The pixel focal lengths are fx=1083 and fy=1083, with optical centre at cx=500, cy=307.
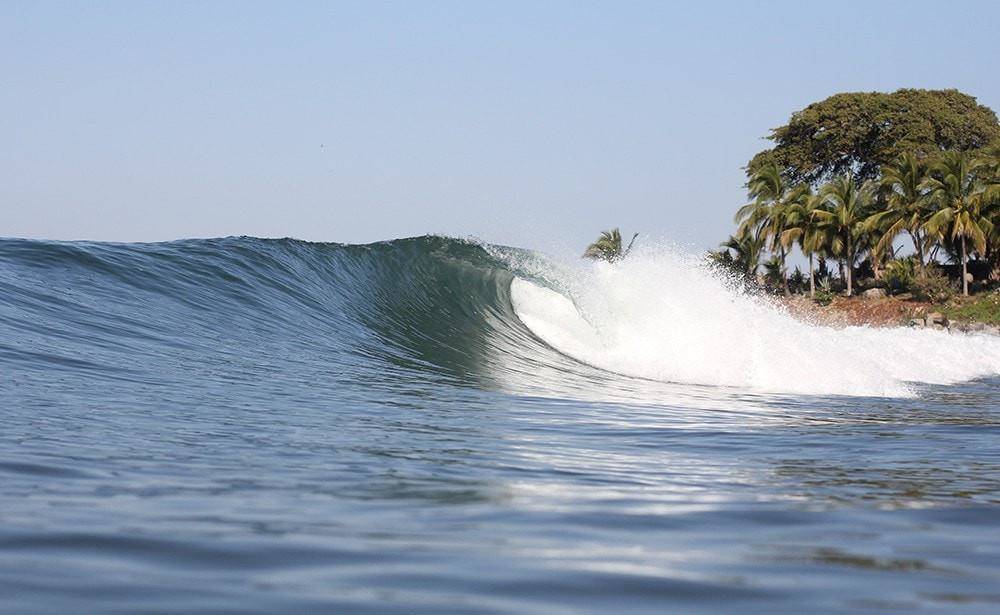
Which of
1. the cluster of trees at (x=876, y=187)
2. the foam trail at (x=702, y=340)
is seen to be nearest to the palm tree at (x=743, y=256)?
the cluster of trees at (x=876, y=187)

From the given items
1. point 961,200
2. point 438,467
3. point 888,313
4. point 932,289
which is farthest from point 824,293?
point 438,467

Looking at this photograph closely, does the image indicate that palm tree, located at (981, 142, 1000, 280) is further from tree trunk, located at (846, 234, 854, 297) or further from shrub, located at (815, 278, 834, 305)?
shrub, located at (815, 278, 834, 305)

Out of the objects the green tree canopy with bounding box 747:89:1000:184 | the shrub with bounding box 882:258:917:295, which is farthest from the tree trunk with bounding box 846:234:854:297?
the green tree canopy with bounding box 747:89:1000:184

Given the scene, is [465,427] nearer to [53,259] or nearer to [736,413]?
[736,413]

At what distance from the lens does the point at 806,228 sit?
4575 cm

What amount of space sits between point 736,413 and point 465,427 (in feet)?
8.17

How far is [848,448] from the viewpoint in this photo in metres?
6.09

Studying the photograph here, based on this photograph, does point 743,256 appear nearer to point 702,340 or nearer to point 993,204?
point 993,204

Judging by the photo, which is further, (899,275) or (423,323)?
(899,275)

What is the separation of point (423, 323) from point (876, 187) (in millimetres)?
34136

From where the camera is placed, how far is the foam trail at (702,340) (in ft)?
39.6

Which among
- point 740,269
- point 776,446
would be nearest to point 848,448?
point 776,446

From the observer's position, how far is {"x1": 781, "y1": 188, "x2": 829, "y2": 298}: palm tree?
45.0 meters

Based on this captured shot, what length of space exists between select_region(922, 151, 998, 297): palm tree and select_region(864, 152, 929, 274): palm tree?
887 mm
